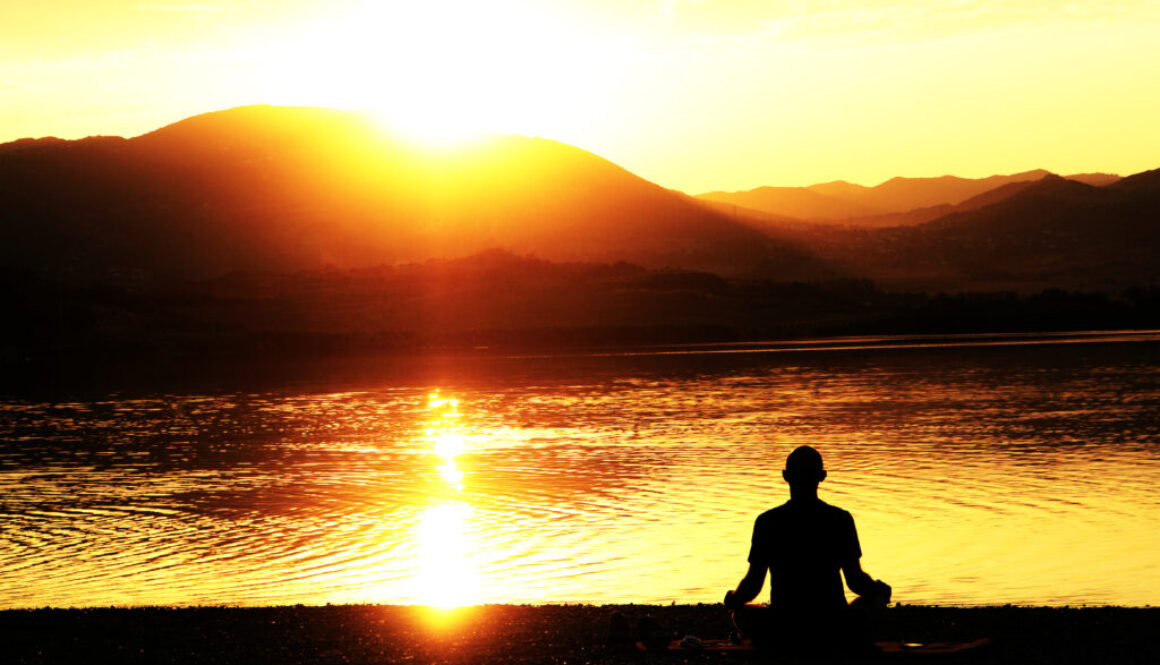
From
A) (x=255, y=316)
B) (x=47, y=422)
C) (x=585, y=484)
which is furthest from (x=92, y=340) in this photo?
(x=585, y=484)

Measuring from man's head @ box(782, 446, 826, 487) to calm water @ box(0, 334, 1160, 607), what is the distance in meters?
8.31

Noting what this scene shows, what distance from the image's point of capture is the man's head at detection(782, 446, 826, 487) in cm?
1120

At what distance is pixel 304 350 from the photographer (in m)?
144

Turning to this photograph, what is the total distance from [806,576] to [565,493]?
21.2 metres

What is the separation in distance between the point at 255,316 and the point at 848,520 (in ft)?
534

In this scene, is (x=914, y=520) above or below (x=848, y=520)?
below

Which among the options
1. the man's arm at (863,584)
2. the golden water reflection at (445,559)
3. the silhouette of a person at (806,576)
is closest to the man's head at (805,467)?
the silhouette of a person at (806,576)

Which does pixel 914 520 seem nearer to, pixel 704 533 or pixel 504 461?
pixel 704 533

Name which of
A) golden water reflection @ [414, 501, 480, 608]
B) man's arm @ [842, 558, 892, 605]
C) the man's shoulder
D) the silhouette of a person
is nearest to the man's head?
the silhouette of a person

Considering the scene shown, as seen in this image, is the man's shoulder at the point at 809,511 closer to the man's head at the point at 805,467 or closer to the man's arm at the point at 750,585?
the man's head at the point at 805,467

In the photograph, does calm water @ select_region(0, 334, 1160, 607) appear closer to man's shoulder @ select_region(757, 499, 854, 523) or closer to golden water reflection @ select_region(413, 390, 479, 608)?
golden water reflection @ select_region(413, 390, 479, 608)

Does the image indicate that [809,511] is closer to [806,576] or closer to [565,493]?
[806,576]

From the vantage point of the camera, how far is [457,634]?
15.3 m

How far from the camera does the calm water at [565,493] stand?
21.5 meters
